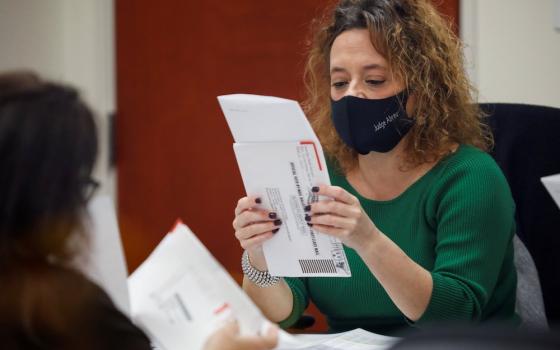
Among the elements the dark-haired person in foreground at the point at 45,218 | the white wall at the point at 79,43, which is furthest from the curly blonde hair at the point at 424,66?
the white wall at the point at 79,43

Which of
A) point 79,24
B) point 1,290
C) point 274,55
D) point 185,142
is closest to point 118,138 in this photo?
point 185,142

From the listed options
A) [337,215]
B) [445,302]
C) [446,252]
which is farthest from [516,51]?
[337,215]

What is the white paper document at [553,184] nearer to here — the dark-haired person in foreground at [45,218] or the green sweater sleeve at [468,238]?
the green sweater sleeve at [468,238]

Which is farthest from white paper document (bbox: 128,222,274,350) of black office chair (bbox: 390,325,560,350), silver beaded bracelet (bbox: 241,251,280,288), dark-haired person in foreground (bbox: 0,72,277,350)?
black office chair (bbox: 390,325,560,350)

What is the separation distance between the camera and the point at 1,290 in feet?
2.67

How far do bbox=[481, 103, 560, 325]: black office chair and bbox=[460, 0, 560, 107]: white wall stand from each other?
2.97 ft

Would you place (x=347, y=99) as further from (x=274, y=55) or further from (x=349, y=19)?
(x=274, y=55)

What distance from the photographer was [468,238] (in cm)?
146

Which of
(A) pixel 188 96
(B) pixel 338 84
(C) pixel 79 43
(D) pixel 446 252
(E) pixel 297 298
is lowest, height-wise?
(E) pixel 297 298

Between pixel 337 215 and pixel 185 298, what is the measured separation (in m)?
0.33

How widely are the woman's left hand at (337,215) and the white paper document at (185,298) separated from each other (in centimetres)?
25

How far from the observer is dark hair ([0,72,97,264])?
0.81 metres

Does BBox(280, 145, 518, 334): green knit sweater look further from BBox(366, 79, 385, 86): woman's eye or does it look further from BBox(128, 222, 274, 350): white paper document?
BBox(128, 222, 274, 350): white paper document

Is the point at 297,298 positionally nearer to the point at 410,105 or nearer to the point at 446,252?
the point at 446,252
